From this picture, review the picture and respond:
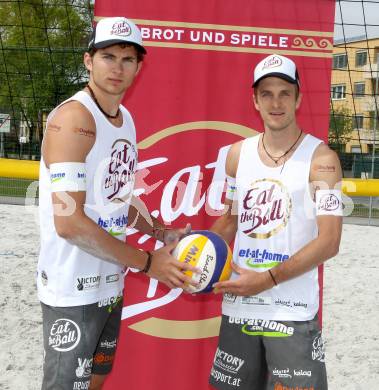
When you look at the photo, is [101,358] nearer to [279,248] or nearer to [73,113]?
[279,248]

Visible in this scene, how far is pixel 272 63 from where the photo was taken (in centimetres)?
233

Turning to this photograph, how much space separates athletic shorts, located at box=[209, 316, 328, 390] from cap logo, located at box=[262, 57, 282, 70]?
1175mm

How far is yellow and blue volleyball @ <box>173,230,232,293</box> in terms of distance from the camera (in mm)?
2289

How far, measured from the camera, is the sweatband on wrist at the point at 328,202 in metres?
2.25

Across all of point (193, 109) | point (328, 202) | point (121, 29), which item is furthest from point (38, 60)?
point (328, 202)

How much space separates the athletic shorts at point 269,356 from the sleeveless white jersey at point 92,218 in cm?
65

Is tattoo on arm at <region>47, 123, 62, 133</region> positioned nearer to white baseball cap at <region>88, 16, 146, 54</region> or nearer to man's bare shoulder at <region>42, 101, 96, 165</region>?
man's bare shoulder at <region>42, 101, 96, 165</region>

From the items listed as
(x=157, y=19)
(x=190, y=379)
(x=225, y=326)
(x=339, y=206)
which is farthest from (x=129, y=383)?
(x=157, y=19)

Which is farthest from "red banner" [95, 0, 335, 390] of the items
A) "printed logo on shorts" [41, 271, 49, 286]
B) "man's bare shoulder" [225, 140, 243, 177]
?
"printed logo on shorts" [41, 271, 49, 286]

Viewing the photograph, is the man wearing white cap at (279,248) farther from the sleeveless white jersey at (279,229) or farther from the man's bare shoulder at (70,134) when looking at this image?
the man's bare shoulder at (70,134)

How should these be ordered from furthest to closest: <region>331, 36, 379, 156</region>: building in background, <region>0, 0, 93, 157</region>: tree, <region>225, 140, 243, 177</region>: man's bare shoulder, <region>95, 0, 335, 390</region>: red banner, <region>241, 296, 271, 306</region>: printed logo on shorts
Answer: <region>0, 0, 93, 157</region>: tree < <region>331, 36, 379, 156</region>: building in background < <region>95, 0, 335, 390</region>: red banner < <region>225, 140, 243, 177</region>: man's bare shoulder < <region>241, 296, 271, 306</region>: printed logo on shorts

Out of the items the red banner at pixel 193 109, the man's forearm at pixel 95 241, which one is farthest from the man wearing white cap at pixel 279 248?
the red banner at pixel 193 109

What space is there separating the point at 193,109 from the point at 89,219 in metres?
1.14

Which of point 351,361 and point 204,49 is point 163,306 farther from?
point 351,361
